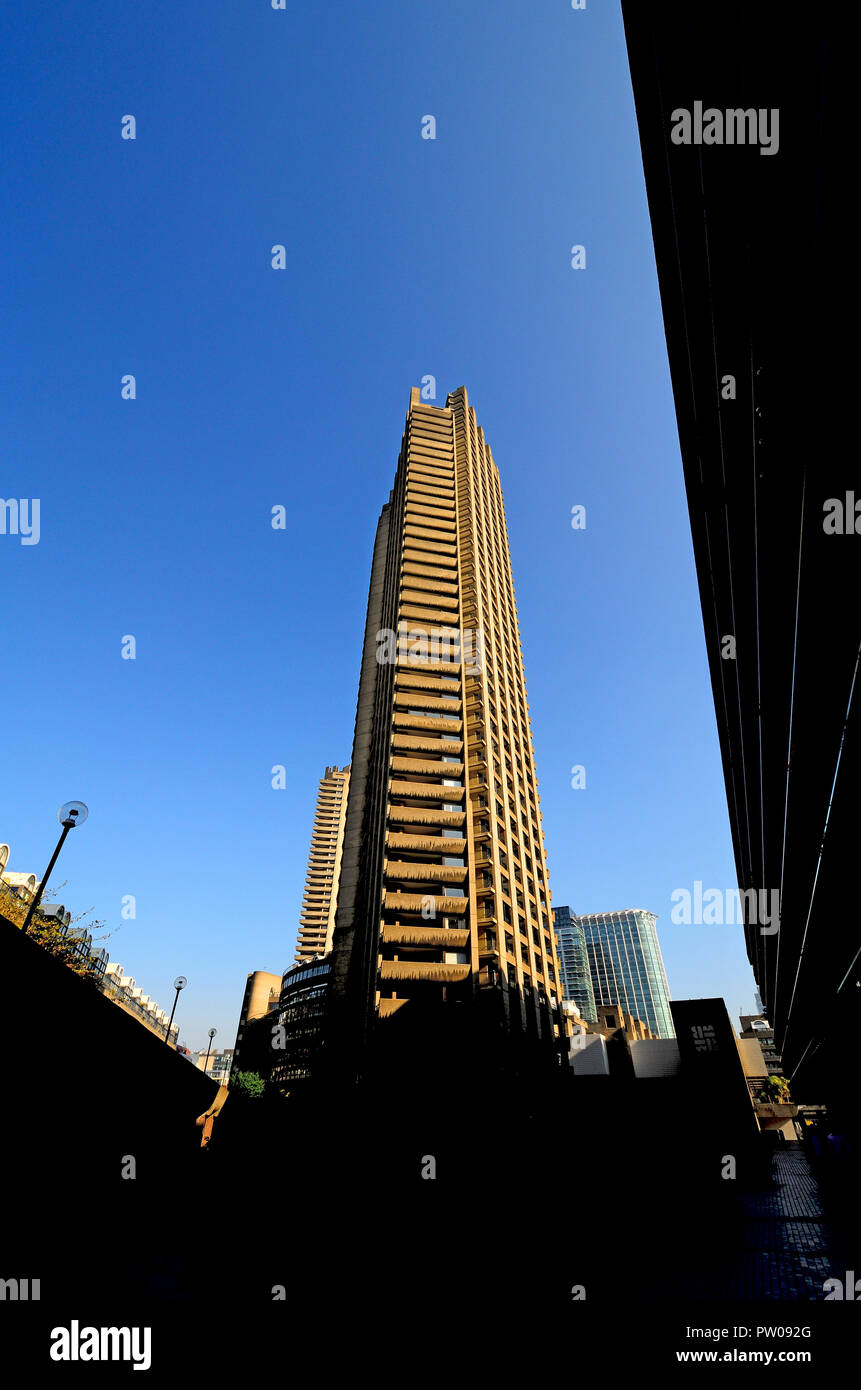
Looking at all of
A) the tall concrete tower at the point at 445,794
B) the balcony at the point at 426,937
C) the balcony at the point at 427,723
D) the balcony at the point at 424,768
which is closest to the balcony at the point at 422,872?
the tall concrete tower at the point at 445,794

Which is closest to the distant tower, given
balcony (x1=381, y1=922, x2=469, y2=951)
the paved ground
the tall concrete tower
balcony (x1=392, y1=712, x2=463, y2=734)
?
the tall concrete tower

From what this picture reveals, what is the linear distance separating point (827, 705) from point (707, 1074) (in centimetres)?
2843

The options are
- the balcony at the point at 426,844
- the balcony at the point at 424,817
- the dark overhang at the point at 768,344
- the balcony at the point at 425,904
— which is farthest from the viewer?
the balcony at the point at 424,817

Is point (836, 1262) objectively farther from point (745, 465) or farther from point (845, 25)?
point (845, 25)

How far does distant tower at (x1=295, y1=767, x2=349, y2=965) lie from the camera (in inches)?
4665

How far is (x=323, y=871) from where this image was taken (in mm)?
128750

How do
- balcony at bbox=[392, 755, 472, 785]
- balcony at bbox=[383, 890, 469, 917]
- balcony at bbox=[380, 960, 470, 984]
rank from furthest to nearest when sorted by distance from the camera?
balcony at bbox=[392, 755, 472, 785] → balcony at bbox=[383, 890, 469, 917] → balcony at bbox=[380, 960, 470, 984]

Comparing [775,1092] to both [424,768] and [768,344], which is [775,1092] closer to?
[424,768]

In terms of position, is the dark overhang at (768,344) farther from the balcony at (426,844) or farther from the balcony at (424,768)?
the balcony at (424,768)

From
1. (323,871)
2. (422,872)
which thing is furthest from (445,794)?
(323,871)

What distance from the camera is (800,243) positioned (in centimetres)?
709

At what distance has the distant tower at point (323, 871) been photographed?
389ft

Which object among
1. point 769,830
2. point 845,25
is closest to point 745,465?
point 845,25

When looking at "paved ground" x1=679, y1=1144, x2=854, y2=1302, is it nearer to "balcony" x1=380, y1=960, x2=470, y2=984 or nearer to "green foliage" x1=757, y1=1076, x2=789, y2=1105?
"balcony" x1=380, y1=960, x2=470, y2=984
